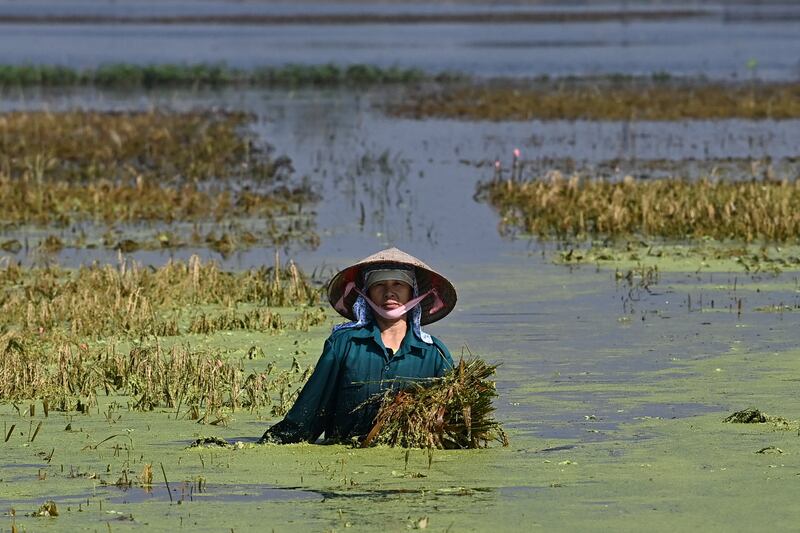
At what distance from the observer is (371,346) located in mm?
7641

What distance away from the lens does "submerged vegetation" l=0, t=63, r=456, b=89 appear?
46.3 metres

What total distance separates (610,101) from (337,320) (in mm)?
25140

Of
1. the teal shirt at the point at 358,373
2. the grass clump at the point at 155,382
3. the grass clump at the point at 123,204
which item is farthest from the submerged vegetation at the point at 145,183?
the teal shirt at the point at 358,373

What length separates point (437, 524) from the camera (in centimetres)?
634

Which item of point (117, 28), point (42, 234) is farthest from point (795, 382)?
point (117, 28)

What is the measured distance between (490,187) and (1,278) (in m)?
9.14

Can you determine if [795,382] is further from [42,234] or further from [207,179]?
[207,179]

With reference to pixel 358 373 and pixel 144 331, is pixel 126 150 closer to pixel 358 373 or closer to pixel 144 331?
pixel 144 331

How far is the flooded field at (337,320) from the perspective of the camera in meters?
6.86

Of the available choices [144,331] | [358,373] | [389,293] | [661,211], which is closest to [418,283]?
[389,293]

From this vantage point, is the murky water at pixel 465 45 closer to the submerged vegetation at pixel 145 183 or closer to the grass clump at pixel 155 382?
the submerged vegetation at pixel 145 183

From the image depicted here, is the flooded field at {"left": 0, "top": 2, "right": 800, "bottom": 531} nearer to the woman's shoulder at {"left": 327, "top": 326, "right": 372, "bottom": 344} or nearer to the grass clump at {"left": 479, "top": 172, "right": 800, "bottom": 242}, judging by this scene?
the grass clump at {"left": 479, "top": 172, "right": 800, "bottom": 242}

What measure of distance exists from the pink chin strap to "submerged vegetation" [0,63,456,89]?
127ft

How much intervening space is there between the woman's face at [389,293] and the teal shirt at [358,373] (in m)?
0.12
